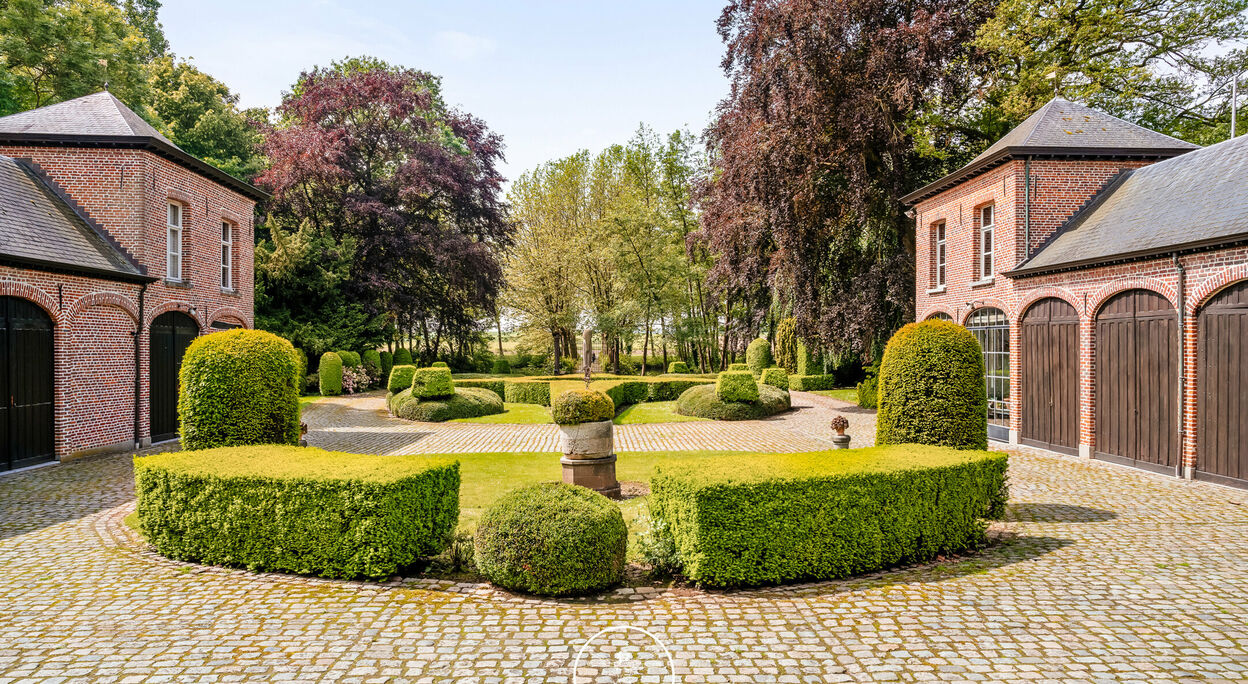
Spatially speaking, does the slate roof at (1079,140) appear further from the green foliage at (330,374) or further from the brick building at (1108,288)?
the green foliage at (330,374)

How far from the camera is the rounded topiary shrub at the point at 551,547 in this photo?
16.1 feet

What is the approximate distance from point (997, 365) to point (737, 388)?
6.54m

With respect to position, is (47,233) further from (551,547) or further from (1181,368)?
(1181,368)

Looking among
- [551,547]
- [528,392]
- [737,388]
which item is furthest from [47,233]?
[737,388]

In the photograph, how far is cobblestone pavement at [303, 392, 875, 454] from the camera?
42.3ft

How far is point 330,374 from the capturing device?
24.1 m

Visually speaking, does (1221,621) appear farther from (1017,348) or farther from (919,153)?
(919,153)

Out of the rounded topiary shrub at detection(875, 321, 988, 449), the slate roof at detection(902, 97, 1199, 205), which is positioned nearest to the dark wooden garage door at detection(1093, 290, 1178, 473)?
the slate roof at detection(902, 97, 1199, 205)

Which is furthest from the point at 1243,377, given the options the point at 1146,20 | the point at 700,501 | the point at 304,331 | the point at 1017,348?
the point at 304,331

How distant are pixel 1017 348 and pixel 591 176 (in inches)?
1096

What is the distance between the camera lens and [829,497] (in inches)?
210

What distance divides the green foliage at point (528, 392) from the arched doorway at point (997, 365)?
43.3ft

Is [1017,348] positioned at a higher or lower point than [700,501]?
higher

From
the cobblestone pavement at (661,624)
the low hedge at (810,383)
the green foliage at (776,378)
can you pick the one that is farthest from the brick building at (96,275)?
the low hedge at (810,383)
